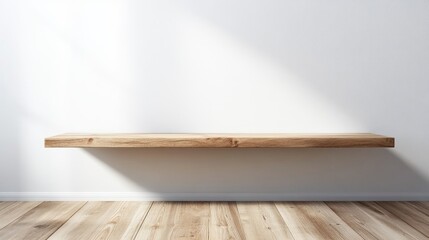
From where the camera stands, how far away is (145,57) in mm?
2410

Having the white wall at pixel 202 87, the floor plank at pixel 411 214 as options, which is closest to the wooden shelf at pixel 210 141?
the white wall at pixel 202 87

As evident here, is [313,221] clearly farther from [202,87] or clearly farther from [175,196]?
[202,87]

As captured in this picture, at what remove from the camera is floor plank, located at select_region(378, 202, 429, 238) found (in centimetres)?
195

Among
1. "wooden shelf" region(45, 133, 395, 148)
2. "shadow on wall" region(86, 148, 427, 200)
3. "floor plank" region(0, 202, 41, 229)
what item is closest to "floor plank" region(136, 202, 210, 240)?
"shadow on wall" region(86, 148, 427, 200)

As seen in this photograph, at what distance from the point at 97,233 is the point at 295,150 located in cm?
130

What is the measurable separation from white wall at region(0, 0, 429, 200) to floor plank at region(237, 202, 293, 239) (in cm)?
15

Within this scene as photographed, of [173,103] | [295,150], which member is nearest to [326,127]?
[295,150]

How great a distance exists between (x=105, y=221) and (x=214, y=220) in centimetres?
57

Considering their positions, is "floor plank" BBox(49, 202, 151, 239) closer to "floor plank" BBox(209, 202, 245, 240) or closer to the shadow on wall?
the shadow on wall

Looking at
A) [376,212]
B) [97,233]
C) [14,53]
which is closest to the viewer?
[97,233]

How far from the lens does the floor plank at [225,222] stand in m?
1.79

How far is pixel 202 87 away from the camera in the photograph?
243 centimetres

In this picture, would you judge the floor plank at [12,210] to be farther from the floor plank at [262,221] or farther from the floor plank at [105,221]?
the floor plank at [262,221]

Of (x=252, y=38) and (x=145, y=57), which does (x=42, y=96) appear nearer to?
(x=145, y=57)
